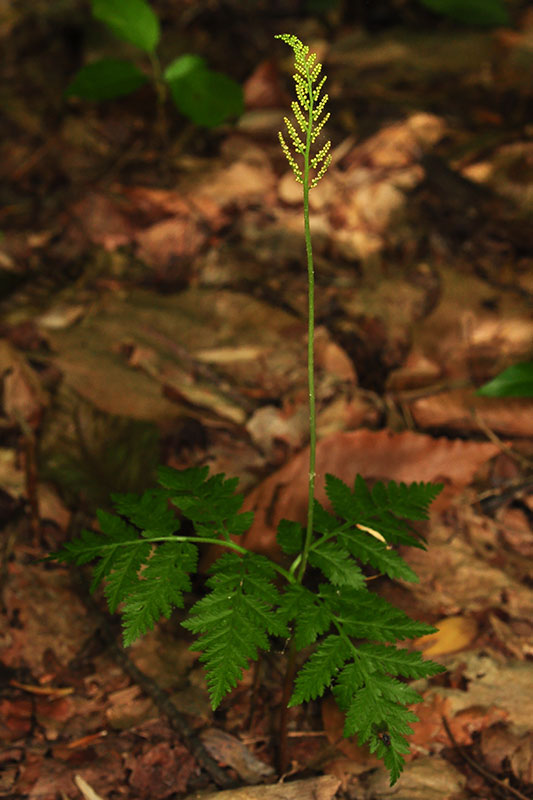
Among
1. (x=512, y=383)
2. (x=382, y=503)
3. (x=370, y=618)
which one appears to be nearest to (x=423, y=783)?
(x=370, y=618)

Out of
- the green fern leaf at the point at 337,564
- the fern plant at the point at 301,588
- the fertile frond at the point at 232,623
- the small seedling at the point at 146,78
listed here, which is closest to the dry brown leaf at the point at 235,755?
the fern plant at the point at 301,588

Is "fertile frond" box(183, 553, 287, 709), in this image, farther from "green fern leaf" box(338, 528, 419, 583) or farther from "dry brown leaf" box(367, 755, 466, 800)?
"dry brown leaf" box(367, 755, 466, 800)

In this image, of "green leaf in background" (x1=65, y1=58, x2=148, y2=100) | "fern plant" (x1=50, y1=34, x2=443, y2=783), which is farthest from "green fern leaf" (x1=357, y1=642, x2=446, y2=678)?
"green leaf in background" (x1=65, y1=58, x2=148, y2=100)

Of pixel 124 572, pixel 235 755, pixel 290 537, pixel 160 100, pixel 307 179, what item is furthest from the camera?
pixel 160 100

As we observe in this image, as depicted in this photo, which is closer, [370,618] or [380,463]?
[370,618]

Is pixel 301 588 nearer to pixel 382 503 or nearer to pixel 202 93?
pixel 382 503

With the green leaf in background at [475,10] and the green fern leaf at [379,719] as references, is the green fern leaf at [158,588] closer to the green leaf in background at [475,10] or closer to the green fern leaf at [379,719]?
the green fern leaf at [379,719]
